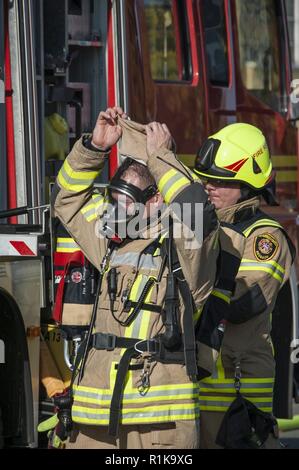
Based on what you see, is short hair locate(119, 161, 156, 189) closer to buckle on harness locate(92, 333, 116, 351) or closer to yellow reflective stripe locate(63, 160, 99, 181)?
yellow reflective stripe locate(63, 160, 99, 181)

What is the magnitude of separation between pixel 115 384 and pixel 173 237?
0.51m

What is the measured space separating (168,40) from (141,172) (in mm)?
2630

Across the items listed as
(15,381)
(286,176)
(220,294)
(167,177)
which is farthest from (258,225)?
(286,176)

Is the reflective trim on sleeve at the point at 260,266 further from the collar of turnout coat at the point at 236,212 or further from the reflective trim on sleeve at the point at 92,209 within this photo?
the reflective trim on sleeve at the point at 92,209

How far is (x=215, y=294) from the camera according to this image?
3.64 m

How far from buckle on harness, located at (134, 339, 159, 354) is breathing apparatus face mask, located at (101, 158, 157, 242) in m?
0.40

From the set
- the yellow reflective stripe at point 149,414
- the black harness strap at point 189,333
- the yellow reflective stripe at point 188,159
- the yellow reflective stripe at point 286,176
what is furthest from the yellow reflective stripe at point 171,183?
the yellow reflective stripe at point 286,176

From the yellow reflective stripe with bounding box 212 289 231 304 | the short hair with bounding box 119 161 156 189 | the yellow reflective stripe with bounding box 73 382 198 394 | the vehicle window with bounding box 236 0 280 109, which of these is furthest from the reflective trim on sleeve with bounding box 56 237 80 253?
the vehicle window with bounding box 236 0 280 109

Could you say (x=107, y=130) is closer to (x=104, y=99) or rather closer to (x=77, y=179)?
(x=77, y=179)

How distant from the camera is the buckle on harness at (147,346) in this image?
3.42 metres

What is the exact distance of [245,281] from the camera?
13.0 feet

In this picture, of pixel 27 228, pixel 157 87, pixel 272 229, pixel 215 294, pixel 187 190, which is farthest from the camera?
pixel 157 87
